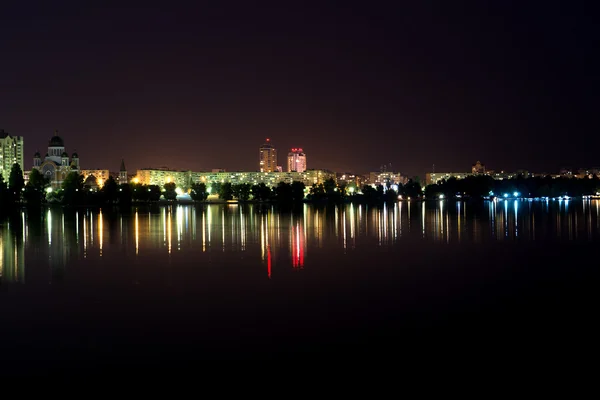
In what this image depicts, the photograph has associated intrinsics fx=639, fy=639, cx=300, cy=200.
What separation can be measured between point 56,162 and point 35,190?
96.6ft

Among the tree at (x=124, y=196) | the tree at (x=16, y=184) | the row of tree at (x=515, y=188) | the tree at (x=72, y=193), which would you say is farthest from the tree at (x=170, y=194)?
the row of tree at (x=515, y=188)

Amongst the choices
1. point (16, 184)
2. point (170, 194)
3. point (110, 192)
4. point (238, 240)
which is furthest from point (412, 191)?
point (238, 240)

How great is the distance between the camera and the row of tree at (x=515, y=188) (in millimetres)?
118938

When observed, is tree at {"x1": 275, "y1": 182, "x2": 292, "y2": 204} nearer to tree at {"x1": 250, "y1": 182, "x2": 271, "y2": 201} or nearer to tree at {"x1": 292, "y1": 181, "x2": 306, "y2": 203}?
tree at {"x1": 292, "y1": 181, "x2": 306, "y2": 203}

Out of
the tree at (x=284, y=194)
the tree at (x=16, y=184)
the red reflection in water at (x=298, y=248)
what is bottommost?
the red reflection in water at (x=298, y=248)

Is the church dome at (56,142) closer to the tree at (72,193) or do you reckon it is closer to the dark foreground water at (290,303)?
the tree at (72,193)

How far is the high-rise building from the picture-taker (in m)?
112

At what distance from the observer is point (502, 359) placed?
9016 millimetres

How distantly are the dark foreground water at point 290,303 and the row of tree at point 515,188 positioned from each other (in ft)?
336

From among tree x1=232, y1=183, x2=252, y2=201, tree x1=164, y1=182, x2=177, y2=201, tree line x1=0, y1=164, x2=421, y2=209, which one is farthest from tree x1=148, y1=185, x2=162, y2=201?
tree x1=232, y1=183, x2=252, y2=201

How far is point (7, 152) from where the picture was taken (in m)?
114

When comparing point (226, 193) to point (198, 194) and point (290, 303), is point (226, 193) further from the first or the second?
point (290, 303)

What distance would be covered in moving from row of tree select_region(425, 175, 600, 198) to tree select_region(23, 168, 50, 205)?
258 ft

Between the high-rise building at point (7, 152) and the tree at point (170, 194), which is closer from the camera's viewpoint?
the tree at point (170, 194)
